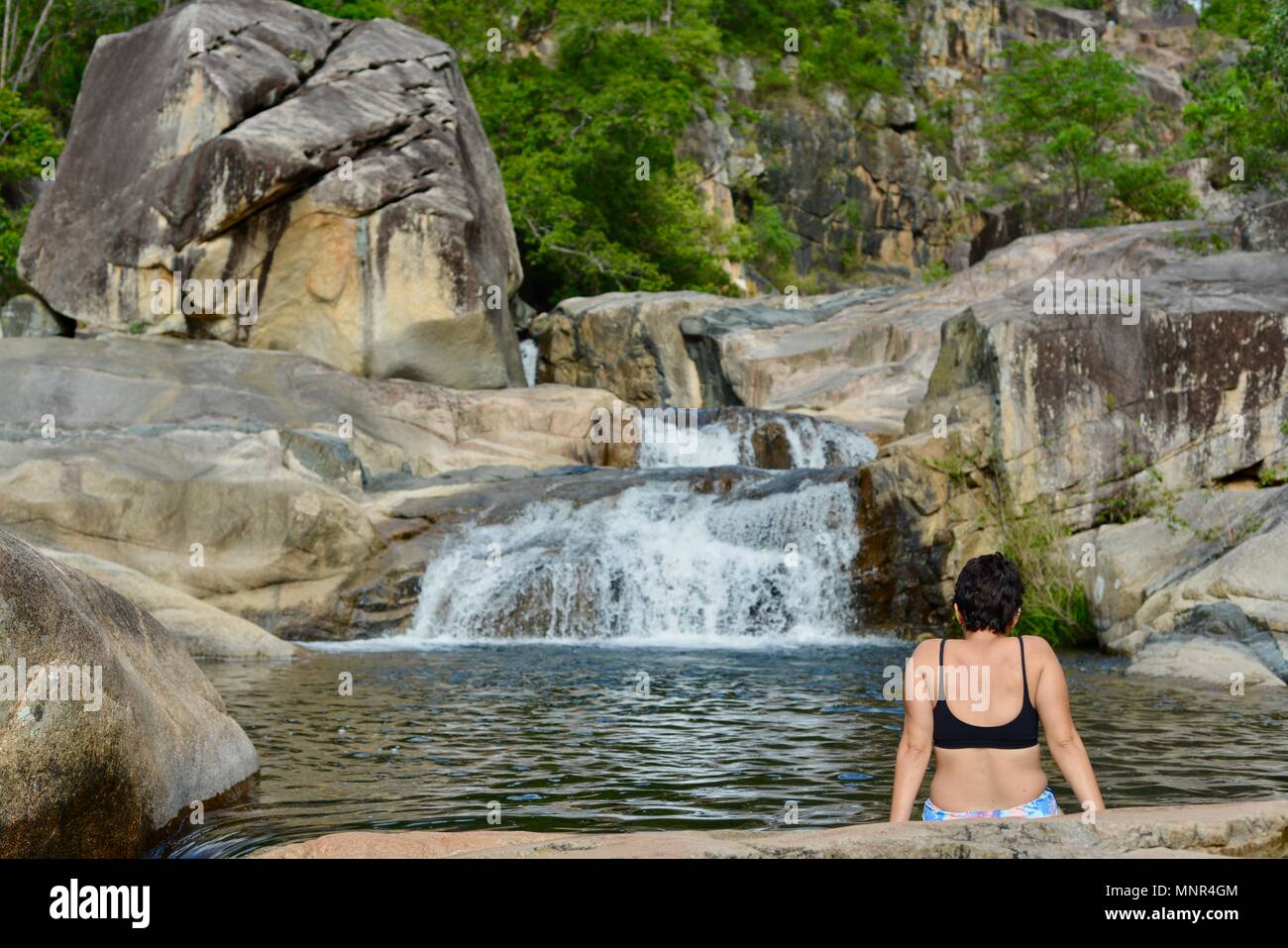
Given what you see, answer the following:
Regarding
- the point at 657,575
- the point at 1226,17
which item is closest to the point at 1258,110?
the point at 657,575

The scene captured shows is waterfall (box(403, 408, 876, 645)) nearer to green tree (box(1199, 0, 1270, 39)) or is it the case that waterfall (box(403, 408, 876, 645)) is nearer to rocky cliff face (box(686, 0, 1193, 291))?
rocky cliff face (box(686, 0, 1193, 291))

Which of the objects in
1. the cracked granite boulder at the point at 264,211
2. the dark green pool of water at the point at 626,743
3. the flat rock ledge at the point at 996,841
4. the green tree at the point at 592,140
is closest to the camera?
the flat rock ledge at the point at 996,841

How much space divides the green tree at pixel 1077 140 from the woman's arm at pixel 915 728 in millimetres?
30126

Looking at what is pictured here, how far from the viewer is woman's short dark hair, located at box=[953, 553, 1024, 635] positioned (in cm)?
501

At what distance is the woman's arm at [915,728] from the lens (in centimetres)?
501

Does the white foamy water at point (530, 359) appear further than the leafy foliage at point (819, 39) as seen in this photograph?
No

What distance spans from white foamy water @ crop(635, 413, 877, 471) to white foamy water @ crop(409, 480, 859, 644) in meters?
3.72

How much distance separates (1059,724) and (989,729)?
244mm

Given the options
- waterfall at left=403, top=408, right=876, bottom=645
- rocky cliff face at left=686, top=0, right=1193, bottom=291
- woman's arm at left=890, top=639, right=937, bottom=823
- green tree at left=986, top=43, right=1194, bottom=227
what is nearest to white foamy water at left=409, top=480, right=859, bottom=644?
waterfall at left=403, top=408, right=876, bottom=645

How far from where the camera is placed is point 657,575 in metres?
16.8

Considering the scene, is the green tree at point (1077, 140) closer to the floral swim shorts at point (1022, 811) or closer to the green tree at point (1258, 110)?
the green tree at point (1258, 110)

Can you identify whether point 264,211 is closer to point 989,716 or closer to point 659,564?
point 659,564

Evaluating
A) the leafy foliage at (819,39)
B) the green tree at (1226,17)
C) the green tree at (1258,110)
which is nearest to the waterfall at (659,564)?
the green tree at (1258,110)

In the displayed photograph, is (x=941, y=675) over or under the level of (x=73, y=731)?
over
